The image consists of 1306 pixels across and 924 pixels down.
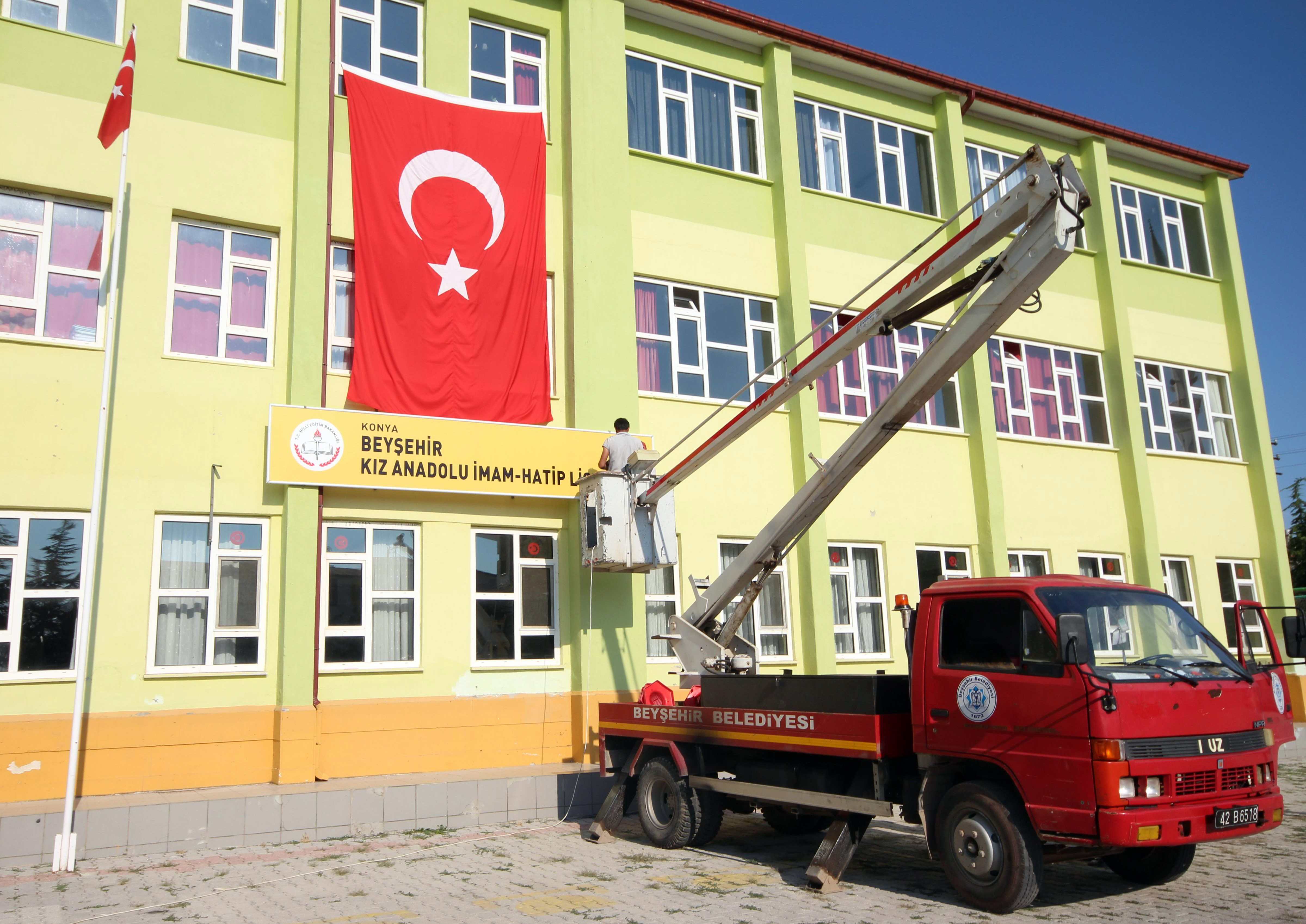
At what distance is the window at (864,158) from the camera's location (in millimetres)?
18469

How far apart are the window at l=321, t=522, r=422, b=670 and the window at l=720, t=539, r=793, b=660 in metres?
4.75

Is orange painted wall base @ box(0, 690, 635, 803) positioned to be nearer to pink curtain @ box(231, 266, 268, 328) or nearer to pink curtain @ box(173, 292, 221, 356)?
pink curtain @ box(173, 292, 221, 356)

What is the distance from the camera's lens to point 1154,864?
8.27 metres

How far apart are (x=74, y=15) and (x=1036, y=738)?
1369 centimetres

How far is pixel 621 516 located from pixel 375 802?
14.5 feet

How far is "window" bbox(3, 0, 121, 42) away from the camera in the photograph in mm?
12828

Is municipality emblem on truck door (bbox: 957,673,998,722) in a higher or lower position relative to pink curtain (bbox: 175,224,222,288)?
lower

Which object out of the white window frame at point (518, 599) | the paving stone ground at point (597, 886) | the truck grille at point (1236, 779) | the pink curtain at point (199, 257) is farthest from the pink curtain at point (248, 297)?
the truck grille at point (1236, 779)

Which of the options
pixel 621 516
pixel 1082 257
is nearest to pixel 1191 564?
pixel 1082 257

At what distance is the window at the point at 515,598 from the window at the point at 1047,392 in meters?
9.04

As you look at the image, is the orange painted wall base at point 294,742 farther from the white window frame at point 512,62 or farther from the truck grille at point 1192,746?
the white window frame at point 512,62

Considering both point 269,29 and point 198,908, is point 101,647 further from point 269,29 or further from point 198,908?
point 269,29

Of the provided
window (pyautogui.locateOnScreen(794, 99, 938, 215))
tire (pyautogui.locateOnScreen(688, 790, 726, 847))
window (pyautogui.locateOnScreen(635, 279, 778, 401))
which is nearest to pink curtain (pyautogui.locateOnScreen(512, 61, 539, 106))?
window (pyautogui.locateOnScreen(635, 279, 778, 401))

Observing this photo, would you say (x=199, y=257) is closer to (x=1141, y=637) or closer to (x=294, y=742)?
(x=294, y=742)
